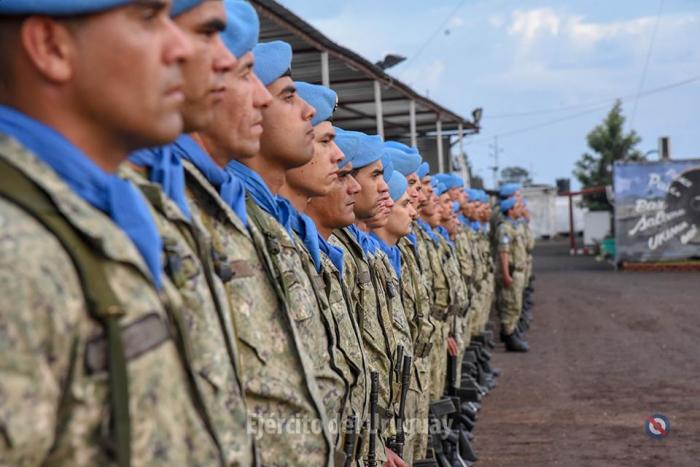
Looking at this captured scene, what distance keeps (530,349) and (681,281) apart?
33.3 feet

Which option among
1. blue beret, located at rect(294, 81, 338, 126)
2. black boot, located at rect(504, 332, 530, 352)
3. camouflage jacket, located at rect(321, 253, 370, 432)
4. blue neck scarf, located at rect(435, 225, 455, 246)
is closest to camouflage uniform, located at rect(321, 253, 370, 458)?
camouflage jacket, located at rect(321, 253, 370, 432)

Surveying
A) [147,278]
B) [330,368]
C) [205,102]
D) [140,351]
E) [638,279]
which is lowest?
[638,279]

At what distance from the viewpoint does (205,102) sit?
2326 millimetres

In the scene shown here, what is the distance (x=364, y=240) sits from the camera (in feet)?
19.2

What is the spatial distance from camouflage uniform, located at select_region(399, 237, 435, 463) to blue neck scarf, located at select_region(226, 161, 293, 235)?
8.54 feet

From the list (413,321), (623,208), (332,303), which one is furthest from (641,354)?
(623,208)

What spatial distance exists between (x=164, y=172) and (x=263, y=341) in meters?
0.52

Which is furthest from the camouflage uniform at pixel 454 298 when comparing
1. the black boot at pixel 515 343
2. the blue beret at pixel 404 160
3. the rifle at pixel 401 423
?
the rifle at pixel 401 423

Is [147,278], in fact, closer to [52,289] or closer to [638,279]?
[52,289]

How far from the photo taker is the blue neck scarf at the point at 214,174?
271 cm

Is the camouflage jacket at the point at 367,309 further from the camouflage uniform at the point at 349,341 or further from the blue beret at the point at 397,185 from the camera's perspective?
the blue beret at the point at 397,185

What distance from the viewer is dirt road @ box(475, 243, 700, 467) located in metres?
8.05

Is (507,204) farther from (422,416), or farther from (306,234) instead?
(306,234)

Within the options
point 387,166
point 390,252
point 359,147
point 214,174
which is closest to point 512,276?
point 390,252
